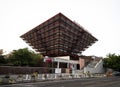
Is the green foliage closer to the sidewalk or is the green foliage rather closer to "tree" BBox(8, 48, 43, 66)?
"tree" BBox(8, 48, 43, 66)

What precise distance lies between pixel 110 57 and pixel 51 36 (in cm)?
2477

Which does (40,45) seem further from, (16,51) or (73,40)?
(16,51)

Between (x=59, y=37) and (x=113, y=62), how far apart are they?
72.4 feet

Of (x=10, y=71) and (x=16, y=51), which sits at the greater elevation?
(x=16, y=51)

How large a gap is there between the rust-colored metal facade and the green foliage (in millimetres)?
16689

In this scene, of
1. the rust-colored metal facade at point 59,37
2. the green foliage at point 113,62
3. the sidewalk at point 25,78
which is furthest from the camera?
the rust-colored metal facade at point 59,37

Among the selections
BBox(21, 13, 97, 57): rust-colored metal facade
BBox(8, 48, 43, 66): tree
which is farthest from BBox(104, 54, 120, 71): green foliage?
BBox(8, 48, 43, 66): tree

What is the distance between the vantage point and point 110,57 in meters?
73.2

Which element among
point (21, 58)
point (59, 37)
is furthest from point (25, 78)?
point (59, 37)

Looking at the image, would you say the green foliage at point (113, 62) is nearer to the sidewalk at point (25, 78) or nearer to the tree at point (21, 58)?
the tree at point (21, 58)

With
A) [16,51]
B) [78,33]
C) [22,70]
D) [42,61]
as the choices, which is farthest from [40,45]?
[22,70]

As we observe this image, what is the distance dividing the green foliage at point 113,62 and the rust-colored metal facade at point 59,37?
16.7m

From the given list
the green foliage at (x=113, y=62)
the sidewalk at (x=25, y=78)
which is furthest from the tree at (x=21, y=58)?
the green foliage at (x=113, y=62)

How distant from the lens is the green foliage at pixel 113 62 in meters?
70.6
